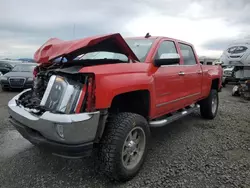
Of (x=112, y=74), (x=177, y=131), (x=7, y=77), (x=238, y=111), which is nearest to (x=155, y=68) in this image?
A: (x=112, y=74)

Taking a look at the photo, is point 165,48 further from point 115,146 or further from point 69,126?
point 69,126

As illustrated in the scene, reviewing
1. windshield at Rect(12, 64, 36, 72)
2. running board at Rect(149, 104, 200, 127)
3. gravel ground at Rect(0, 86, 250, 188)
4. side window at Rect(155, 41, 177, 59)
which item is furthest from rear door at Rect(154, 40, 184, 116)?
windshield at Rect(12, 64, 36, 72)

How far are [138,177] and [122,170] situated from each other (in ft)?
1.24

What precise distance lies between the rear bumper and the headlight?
144 millimetres

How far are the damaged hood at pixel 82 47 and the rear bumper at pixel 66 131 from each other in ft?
2.77

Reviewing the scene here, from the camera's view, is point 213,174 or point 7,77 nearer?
point 213,174

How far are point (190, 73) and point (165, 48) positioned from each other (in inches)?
34.7

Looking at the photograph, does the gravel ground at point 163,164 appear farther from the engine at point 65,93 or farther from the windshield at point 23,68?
the windshield at point 23,68

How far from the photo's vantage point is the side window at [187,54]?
4.78 meters

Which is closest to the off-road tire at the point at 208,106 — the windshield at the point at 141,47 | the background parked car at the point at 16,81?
the windshield at the point at 141,47

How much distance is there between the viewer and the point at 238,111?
736cm

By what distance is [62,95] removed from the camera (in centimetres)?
262

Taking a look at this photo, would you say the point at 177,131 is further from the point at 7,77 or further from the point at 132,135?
the point at 7,77

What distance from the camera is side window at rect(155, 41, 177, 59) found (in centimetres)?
384
